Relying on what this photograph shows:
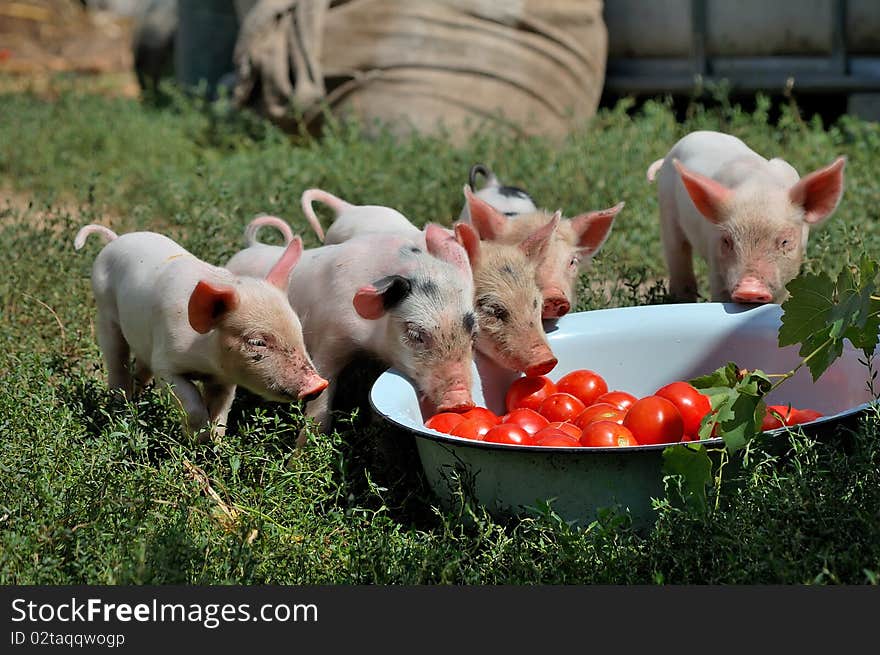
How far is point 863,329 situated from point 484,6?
18.3 feet

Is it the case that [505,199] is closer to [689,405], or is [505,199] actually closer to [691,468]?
[689,405]

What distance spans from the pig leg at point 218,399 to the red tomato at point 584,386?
1085mm

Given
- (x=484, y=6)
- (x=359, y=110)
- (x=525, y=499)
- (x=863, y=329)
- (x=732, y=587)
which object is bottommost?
(x=359, y=110)

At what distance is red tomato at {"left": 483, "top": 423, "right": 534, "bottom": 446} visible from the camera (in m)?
3.43

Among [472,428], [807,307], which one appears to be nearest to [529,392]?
[472,428]

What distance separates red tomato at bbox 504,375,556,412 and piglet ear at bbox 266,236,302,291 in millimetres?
813

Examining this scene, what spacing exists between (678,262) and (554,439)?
1999 mm

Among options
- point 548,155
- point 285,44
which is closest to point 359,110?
point 285,44

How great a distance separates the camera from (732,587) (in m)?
2.62

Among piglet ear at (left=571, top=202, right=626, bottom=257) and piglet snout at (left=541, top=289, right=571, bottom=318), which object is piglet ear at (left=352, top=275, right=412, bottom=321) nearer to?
piglet snout at (left=541, top=289, right=571, bottom=318)

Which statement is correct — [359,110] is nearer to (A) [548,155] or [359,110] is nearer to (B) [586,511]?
(A) [548,155]

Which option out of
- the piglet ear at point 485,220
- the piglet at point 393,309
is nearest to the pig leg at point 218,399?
the piglet at point 393,309

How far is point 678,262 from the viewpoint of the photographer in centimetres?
519

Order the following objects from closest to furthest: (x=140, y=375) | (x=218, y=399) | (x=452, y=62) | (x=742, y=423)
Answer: (x=742, y=423), (x=218, y=399), (x=140, y=375), (x=452, y=62)
